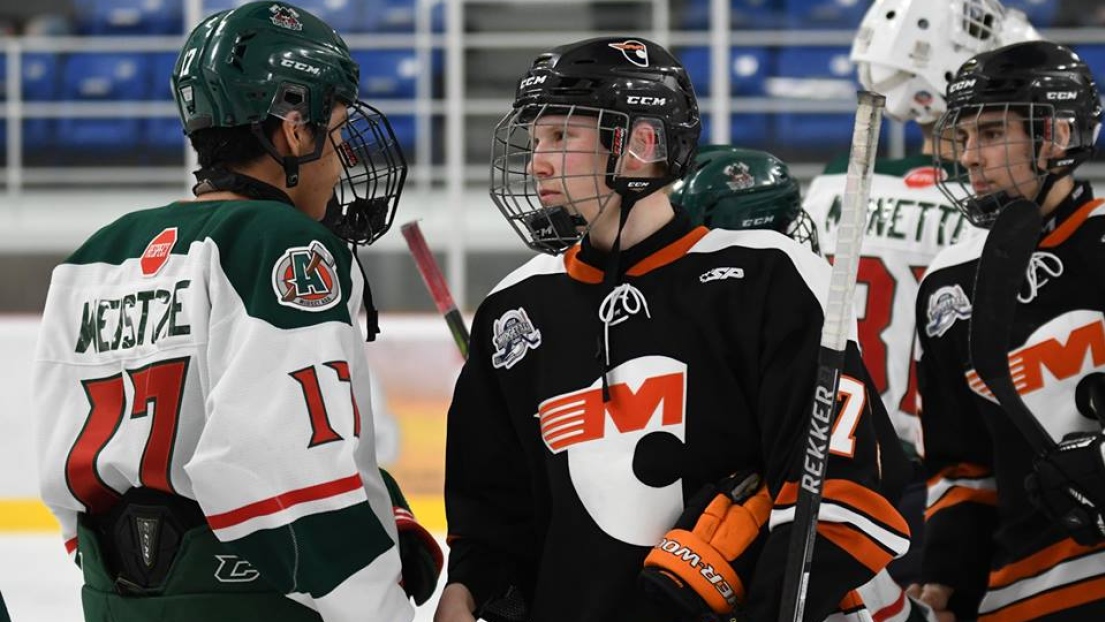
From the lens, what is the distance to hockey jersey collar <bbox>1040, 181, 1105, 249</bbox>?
2.06 m

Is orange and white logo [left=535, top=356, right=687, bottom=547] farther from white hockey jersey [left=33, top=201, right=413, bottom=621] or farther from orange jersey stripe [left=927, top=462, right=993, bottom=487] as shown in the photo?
orange jersey stripe [left=927, top=462, right=993, bottom=487]

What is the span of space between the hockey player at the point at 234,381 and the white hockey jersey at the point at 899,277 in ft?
4.05

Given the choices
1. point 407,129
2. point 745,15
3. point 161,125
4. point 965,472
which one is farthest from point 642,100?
point 161,125

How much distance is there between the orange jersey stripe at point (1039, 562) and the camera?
2.00 meters

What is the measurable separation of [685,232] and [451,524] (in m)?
0.45

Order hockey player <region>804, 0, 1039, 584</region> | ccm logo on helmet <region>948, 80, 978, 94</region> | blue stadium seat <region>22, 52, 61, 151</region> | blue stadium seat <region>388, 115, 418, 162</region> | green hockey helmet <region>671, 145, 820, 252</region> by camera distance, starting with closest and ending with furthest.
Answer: ccm logo on helmet <region>948, 80, 978, 94</region> → green hockey helmet <region>671, 145, 820, 252</region> → hockey player <region>804, 0, 1039, 584</region> → blue stadium seat <region>388, 115, 418, 162</region> → blue stadium seat <region>22, 52, 61, 151</region>

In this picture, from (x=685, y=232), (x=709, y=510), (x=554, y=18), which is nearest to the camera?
(x=709, y=510)

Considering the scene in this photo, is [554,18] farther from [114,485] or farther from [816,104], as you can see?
[114,485]

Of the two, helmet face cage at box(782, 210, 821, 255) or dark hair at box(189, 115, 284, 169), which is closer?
dark hair at box(189, 115, 284, 169)

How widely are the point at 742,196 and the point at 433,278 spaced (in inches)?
18.5

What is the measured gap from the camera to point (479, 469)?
1831mm

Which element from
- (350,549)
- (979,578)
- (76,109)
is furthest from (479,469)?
(76,109)

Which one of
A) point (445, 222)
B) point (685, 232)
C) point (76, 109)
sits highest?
point (685, 232)

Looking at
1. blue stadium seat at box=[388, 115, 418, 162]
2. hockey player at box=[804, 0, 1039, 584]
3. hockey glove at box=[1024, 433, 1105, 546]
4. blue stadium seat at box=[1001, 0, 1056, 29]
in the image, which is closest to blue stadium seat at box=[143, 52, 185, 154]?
blue stadium seat at box=[388, 115, 418, 162]
